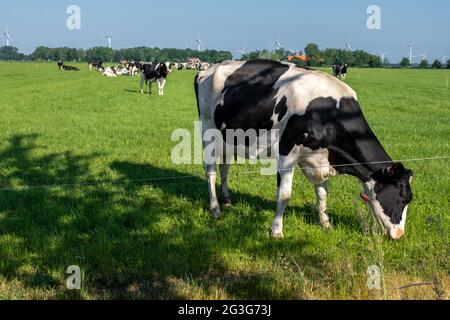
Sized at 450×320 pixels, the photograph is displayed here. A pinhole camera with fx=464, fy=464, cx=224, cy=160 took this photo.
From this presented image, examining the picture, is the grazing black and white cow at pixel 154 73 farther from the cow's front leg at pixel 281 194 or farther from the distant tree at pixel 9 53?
the distant tree at pixel 9 53

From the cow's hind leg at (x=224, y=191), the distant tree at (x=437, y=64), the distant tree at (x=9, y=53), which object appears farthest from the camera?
the distant tree at (x=9, y=53)

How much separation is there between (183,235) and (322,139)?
6.74ft

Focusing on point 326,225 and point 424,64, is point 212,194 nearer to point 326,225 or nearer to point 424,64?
point 326,225

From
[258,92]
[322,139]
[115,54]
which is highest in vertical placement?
[115,54]

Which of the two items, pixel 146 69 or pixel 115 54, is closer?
pixel 146 69

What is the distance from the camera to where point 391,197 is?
17.4 ft

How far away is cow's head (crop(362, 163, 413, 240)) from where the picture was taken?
523 cm

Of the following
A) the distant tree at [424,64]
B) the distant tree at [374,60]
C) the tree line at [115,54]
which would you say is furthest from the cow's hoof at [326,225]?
the tree line at [115,54]

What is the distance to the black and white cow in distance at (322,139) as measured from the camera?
5.35m

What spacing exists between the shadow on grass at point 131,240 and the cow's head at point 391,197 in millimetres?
933

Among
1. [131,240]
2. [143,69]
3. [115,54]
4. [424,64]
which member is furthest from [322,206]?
[115,54]

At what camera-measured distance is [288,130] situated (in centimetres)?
568
